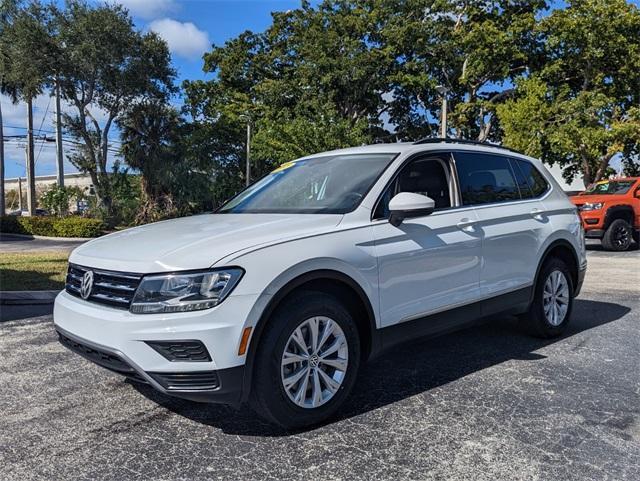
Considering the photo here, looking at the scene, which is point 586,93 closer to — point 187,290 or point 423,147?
point 423,147

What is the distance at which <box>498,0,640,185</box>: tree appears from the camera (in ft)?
82.5

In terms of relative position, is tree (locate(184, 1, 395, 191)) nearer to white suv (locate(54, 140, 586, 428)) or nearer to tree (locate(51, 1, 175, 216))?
tree (locate(51, 1, 175, 216))

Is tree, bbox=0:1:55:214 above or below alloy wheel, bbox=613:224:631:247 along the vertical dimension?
above

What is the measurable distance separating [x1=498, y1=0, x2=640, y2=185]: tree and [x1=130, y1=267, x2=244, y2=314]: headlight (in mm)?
24600

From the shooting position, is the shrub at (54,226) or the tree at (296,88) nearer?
the shrub at (54,226)

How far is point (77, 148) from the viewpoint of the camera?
29.9 meters

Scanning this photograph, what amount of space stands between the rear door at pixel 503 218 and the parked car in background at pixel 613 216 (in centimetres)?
954

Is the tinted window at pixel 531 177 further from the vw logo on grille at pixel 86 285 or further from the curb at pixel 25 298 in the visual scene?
the curb at pixel 25 298

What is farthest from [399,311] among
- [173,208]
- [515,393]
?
[173,208]

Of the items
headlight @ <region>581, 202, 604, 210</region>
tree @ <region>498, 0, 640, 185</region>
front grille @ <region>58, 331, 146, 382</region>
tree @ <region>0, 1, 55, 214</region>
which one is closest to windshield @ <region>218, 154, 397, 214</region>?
front grille @ <region>58, 331, 146, 382</region>

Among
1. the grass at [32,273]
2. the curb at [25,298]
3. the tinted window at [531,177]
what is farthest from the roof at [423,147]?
the grass at [32,273]

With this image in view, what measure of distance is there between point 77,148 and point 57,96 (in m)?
3.36

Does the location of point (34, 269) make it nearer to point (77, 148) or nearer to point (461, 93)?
point (77, 148)

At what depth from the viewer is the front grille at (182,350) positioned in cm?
289
